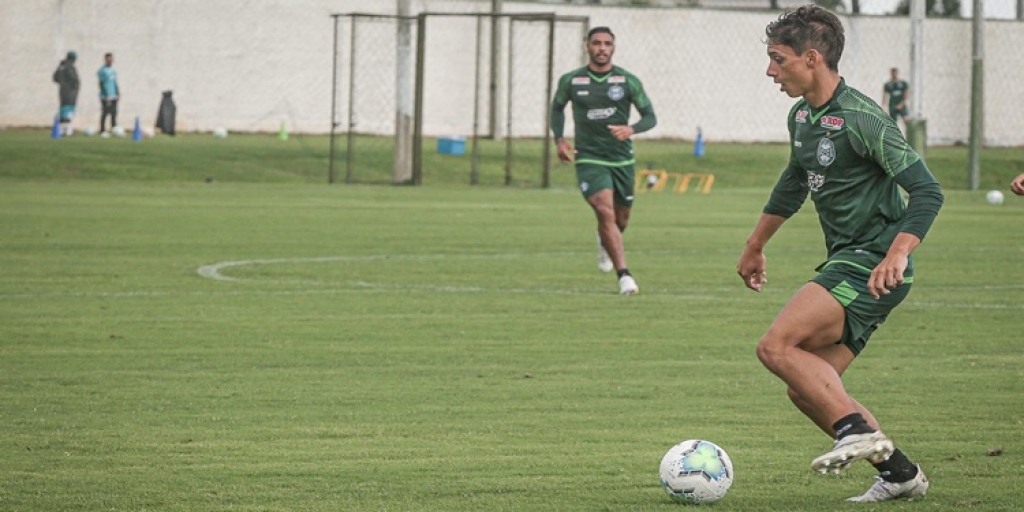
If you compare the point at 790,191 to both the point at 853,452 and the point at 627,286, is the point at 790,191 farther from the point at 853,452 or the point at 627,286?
the point at 627,286

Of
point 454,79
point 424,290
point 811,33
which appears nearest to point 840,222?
point 811,33

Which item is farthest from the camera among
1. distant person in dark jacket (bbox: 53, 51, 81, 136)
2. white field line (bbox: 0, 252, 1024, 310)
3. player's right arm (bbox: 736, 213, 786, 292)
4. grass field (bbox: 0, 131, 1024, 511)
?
distant person in dark jacket (bbox: 53, 51, 81, 136)

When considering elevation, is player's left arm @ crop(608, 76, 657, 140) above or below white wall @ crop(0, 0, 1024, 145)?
below

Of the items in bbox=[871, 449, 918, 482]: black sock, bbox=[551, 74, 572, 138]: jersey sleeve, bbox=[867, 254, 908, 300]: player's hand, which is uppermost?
bbox=[551, 74, 572, 138]: jersey sleeve

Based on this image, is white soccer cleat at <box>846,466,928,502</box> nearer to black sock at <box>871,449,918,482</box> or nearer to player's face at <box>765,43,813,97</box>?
black sock at <box>871,449,918,482</box>

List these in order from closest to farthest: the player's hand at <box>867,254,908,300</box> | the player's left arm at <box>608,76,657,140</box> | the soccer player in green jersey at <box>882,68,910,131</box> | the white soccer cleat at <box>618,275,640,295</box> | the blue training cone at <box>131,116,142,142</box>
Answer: the player's hand at <box>867,254,908,300</box> → the white soccer cleat at <box>618,275,640,295</box> → the player's left arm at <box>608,76,657,140</box> → the soccer player in green jersey at <box>882,68,910,131</box> → the blue training cone at <box>131,116,142,142</box>

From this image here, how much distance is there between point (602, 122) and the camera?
56.7 ft

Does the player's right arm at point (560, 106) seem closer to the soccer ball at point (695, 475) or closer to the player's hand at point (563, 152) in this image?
the player's hand at point (563, 152)

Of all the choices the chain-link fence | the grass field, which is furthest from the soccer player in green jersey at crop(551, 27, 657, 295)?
the chain-link fence

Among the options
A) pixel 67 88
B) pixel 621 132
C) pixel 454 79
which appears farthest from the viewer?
pixel 454 79

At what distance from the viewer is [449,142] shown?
135 feet

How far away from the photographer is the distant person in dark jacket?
143ft

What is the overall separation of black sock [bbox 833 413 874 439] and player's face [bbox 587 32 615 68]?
34.9ft

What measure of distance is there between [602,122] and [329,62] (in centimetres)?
3266
